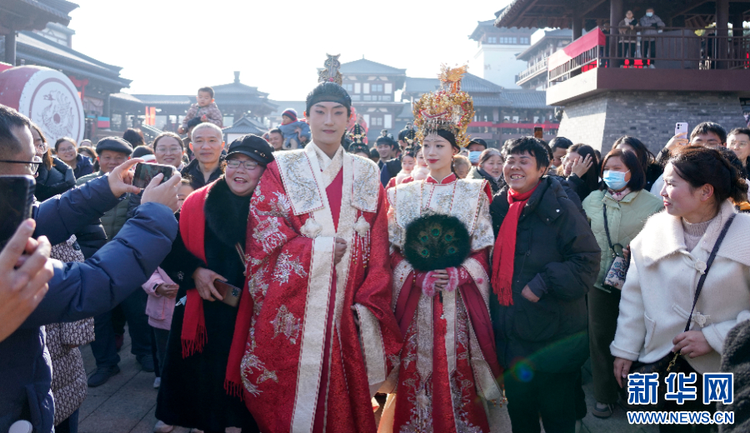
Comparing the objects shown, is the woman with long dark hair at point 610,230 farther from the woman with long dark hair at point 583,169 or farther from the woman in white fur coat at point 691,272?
the woman in white fur coat at point 691,272

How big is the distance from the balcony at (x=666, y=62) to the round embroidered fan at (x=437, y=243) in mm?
10948

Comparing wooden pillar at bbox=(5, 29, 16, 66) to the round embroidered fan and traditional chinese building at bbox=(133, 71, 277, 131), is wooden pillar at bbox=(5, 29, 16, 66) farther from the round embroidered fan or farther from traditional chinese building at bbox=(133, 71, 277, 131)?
traditional chinese building at bbox=(133, 71, 277, 131)

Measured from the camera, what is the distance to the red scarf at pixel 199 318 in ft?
8.71

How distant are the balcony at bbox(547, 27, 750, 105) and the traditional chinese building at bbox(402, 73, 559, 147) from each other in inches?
681

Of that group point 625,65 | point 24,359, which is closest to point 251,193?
point 24,359

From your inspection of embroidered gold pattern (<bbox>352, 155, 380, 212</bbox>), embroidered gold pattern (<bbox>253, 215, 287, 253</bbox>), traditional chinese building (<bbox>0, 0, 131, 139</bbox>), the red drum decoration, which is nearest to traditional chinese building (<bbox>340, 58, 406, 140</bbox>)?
traditional chinese building (<bbox>0, 0, 131, 139</bbox>)

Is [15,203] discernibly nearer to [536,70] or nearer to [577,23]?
[577,23]

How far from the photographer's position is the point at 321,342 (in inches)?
102

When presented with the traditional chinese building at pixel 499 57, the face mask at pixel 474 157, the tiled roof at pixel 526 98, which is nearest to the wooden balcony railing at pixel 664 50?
the face mask at pixel 474 157

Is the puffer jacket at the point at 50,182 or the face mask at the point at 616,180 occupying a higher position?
the face mask at the point at 616,180

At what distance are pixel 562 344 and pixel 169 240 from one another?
7.40 ft

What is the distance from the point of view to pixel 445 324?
2.89 m

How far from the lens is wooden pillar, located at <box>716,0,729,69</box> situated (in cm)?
1180

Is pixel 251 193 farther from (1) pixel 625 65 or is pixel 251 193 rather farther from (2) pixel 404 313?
(1) pixel 625 65
